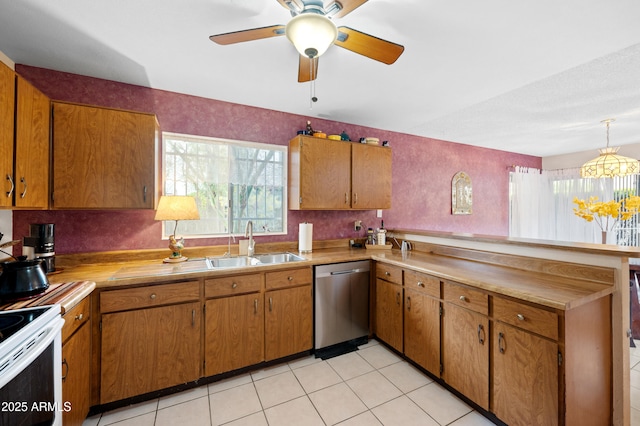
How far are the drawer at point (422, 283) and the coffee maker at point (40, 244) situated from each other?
2714 mm

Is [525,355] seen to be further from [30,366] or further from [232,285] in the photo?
[30,366]

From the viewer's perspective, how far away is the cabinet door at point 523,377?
4.60ft

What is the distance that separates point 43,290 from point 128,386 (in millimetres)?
882

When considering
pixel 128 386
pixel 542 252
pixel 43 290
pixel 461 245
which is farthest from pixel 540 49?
pixel 128 386

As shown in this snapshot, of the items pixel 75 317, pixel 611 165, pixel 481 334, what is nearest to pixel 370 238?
pixel 481 334

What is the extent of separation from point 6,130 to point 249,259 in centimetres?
179

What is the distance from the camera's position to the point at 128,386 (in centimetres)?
183

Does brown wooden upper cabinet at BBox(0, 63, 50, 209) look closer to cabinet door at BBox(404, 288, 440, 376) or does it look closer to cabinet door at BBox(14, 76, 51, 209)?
cabinet door at BBox(14, 76, 51, 209)

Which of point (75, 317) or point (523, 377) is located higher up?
point (75, 317)

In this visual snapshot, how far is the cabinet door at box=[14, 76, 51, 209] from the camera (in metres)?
1.59

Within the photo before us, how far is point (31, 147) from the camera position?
1.70 meters

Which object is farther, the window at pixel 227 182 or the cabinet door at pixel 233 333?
the window at pixel 227 182

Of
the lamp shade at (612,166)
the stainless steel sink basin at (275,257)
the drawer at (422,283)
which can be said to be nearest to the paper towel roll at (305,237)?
the stainless steel sink basin at (275,257)

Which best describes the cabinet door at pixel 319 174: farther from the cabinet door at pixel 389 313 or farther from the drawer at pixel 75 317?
the drawer at pixel 75 317
